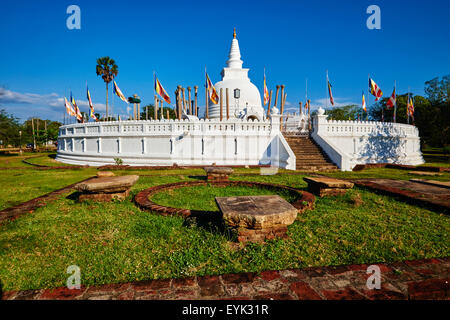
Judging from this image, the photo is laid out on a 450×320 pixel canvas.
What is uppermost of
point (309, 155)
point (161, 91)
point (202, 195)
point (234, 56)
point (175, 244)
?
point (234, 56)

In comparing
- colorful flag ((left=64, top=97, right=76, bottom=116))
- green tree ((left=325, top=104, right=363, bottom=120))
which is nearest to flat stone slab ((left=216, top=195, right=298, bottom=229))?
colorful flag ((left=64, top=97, right=76, bottom=116))

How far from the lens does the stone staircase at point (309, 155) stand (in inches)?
600

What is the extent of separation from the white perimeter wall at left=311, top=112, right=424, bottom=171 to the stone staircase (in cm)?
67

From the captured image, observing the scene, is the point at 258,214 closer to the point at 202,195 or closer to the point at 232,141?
the point at 202,195

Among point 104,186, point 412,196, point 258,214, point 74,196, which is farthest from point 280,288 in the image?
point 74,196

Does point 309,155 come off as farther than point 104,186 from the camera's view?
Yes

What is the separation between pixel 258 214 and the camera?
3.85 meters

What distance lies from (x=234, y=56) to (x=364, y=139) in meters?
24.8

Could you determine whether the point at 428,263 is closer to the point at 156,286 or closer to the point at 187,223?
the point at 156,286

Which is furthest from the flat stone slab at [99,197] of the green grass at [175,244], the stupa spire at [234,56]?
the stupa spire at [234,56]

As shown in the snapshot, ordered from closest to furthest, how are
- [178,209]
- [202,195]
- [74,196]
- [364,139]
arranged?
1. [178,209]
2. [74,196]
3. [202,195]
4. [364,139]

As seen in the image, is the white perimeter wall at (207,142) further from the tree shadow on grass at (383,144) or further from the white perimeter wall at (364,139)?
the tree shadow on grass at (383,144)

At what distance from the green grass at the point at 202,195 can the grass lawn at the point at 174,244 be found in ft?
3.91

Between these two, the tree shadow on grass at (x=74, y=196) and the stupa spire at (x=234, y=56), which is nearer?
the tree shadow on grass at (x=74, y=196)
